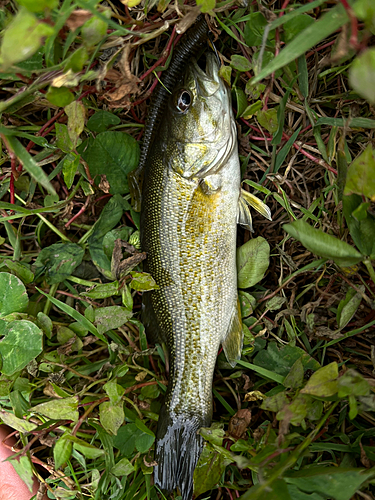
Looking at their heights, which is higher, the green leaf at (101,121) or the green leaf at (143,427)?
the green leaf at (101,121)

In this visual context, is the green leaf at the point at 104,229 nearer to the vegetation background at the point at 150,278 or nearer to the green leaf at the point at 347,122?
the vegetation background at the point at 150,278

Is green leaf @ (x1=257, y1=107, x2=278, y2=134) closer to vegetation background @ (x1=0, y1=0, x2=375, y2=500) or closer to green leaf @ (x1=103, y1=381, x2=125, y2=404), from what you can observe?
vegetation background @ (x1=0, y1=0, x2=375, y2=500)

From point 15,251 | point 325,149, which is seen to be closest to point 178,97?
point 325,149

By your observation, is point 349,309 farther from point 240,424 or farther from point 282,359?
point 240,424

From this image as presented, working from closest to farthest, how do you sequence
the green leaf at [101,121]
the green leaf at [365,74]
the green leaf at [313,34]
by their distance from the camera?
the green leaf at [365,74], the green leaf at [313,34], the green leaf at [101,121]

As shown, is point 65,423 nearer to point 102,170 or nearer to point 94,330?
point 94,330

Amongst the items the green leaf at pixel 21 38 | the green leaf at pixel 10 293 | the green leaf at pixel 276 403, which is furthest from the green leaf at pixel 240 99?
the green leaf at pixel 10 293

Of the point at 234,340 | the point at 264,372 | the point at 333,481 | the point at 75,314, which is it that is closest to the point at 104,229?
the point at 75,314
